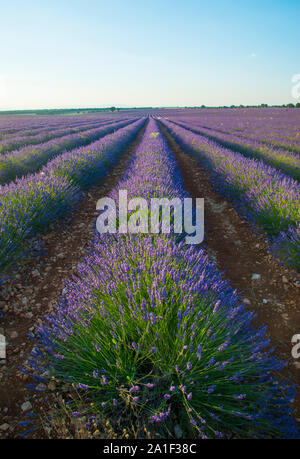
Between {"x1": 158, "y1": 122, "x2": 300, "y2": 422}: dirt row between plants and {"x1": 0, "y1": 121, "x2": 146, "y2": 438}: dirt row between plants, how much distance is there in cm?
173

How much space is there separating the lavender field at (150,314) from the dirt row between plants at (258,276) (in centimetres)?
2

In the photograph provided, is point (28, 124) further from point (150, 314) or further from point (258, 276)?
point (150, 314)

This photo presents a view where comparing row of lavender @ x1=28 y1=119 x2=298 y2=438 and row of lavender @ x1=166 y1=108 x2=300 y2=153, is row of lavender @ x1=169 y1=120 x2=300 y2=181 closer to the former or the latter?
row of lavender @ x1=166 y1=108 x2=300 y2=153

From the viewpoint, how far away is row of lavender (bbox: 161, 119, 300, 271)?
310 centimetres

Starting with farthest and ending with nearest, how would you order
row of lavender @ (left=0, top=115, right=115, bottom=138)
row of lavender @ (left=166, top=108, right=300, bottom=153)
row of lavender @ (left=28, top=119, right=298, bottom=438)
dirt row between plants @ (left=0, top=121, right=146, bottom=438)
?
row of lavender @ (left=0, top=115, right=115, bottom=138), row of lavender @ (left=166, top=108, right=300, bottom=153), dirt row between plants @ (left=0, top=121, right=146, bottom=438), row of lavender @ (left=28, top=119, right=298, bottom=438)

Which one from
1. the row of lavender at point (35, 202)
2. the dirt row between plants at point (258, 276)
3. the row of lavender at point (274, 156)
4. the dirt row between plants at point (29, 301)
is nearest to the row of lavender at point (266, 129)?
the row of lavender at point (274, 156)

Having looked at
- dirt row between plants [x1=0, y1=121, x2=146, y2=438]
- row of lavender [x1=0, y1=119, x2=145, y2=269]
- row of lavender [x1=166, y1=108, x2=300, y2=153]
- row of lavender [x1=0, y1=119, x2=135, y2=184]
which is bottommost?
dirt row between plants [x1=0, y1=121, x2=146, y2=438]

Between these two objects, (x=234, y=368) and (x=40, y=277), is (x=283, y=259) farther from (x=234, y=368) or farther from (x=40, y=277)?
(x=40, y=277)

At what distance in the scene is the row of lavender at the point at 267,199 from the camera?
3.10m

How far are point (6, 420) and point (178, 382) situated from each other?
1061mm

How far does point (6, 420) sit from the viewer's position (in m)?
1.49

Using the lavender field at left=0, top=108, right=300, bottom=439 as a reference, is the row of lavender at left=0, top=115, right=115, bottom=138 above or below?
above

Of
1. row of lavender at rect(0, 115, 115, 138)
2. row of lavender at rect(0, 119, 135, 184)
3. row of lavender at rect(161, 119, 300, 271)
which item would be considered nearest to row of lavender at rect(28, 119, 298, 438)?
row of lavender at rect(161, 119, 300, 271)

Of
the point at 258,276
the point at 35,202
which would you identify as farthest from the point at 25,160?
the point at 258,276
